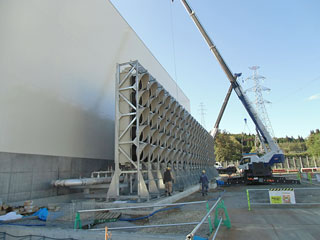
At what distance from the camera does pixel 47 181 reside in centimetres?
1044

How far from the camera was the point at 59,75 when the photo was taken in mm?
11766

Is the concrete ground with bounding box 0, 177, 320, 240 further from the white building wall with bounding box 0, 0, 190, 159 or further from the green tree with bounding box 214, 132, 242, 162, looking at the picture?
the green tree with bounding box 214, 132, 242, 162

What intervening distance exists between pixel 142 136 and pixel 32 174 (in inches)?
Result: 233

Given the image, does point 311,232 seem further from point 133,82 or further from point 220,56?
point 220,56

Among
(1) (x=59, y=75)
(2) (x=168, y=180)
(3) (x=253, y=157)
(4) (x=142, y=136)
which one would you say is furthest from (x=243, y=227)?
(3) (x=253, y=157)

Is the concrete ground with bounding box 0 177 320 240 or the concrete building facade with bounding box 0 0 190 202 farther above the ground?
the concrete building facade with bounding box 0 0 190 202

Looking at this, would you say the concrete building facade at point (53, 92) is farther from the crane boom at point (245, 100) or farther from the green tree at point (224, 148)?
the green tree at point (224, 148)

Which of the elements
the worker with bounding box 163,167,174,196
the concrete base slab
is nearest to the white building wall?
the concrete base slab

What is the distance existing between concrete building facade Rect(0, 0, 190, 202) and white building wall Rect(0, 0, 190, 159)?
4 cm

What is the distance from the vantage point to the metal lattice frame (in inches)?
444

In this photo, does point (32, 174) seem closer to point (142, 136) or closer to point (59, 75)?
point (59, 75)

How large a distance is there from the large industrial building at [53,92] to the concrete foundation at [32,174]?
0.04 metres

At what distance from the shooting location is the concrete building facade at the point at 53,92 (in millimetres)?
9203

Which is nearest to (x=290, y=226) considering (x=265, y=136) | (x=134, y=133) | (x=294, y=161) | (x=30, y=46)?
(x=134, y=133)
